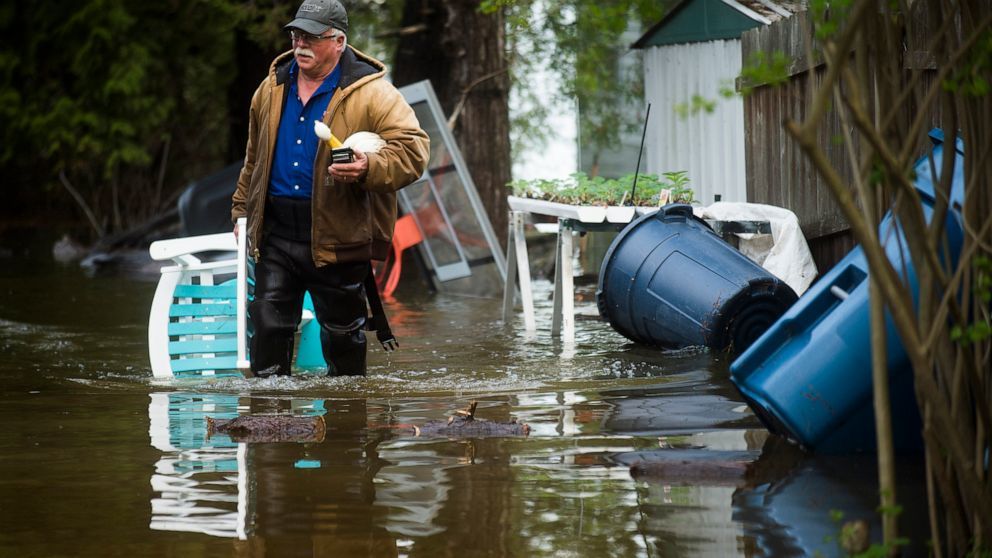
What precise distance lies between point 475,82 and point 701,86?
142 inches

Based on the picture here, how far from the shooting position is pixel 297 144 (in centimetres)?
695

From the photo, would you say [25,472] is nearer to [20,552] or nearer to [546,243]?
[20,552]

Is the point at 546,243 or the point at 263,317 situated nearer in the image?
the point at 263,317

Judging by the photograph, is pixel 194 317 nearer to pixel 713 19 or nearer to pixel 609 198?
pixel 609 198

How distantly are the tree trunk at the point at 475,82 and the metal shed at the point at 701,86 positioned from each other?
120 inches

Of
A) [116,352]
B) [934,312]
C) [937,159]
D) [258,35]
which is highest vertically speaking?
[258,35]

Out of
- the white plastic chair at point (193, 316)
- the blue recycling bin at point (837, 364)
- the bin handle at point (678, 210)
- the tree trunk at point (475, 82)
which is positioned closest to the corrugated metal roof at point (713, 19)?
the bin handle at point (678, 210)

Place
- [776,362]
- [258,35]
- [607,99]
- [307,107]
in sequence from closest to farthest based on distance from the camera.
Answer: [776,362] → [307,107] → [258,35] → [607,99]

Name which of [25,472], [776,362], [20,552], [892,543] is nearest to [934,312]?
[892,543]

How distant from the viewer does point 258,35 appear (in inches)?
639

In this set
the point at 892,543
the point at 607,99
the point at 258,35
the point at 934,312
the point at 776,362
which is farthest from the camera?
the point at 607,99

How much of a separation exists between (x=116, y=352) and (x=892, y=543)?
6725 mm

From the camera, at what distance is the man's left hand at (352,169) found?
6616mm

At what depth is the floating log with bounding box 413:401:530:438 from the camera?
5672 millimetres
